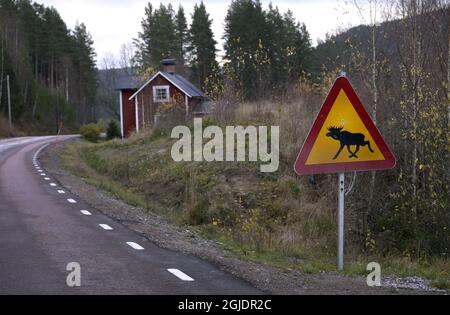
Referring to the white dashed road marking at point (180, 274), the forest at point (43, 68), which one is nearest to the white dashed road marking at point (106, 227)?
the white dashed road marking at point (180, 274)

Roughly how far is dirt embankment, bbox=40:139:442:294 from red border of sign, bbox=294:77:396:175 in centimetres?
137

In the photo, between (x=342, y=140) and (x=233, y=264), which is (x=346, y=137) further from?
(x=233, y=264)

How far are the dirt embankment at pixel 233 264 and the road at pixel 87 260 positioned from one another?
0.27 m

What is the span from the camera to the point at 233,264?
7617 mm

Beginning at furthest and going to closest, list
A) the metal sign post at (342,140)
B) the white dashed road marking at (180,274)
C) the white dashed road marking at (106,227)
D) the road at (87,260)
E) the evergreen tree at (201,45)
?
the evergreen tree at (201,45) → the white dashed road marking at (106,227) → the metal sign post at (342,140) → the white dashed road marking at (180,274) → the road at (87,260)

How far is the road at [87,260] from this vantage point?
6094 mm

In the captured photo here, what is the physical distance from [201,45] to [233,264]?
221ft

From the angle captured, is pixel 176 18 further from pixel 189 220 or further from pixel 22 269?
pixel 22 269

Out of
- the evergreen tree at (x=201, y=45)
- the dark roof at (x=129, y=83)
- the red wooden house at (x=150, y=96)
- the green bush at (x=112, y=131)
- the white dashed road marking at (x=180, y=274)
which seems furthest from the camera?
the evergreen tree at (x=201, y=45)

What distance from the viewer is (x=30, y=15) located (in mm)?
83750

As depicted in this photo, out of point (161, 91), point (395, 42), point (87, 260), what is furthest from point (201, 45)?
point (87, 260)

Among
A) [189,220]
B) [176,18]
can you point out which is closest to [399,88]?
[189,220]

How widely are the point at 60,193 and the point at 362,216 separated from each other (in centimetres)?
846

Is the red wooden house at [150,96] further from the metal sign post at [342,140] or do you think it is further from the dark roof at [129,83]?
the metal sign post at [342,140]
